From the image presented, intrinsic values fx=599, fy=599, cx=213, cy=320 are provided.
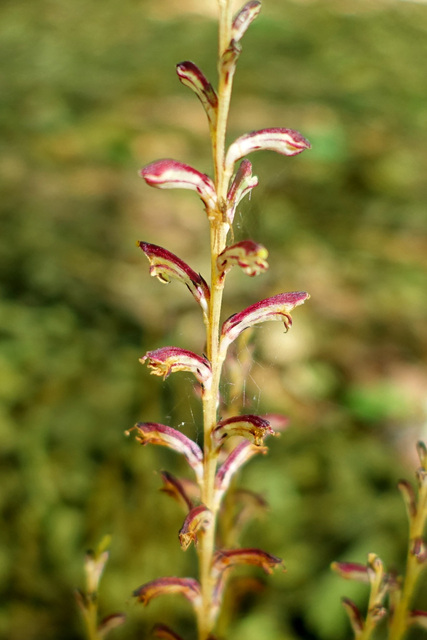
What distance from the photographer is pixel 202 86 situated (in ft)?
2.34

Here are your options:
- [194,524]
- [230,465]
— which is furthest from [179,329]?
[194,524]

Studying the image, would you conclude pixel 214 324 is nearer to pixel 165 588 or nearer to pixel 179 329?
pixel 165 588

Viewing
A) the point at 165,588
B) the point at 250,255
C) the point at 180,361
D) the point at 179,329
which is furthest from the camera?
the point at 179,329

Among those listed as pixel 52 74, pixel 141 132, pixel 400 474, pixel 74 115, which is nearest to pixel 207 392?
pixel 400 474

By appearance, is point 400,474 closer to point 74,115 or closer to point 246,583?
point 246,583

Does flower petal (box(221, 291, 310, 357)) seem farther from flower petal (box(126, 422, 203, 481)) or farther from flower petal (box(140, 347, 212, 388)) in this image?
flower petal (box(126, 422, 203, 481))

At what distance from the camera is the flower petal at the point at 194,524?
0.77 m

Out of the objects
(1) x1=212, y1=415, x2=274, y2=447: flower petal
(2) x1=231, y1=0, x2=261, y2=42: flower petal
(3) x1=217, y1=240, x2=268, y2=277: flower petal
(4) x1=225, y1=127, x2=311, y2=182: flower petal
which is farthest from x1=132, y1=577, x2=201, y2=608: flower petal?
(2) x1=231, y1=0, x2=261, y2=42: flower petal

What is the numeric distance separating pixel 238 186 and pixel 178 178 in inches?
3.1

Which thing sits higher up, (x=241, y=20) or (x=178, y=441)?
(x=241, y=20)

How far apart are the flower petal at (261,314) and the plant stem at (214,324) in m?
0.03

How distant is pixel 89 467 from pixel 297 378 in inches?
37.0

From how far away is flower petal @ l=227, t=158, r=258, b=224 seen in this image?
744 mm

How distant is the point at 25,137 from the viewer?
4.16 metres
